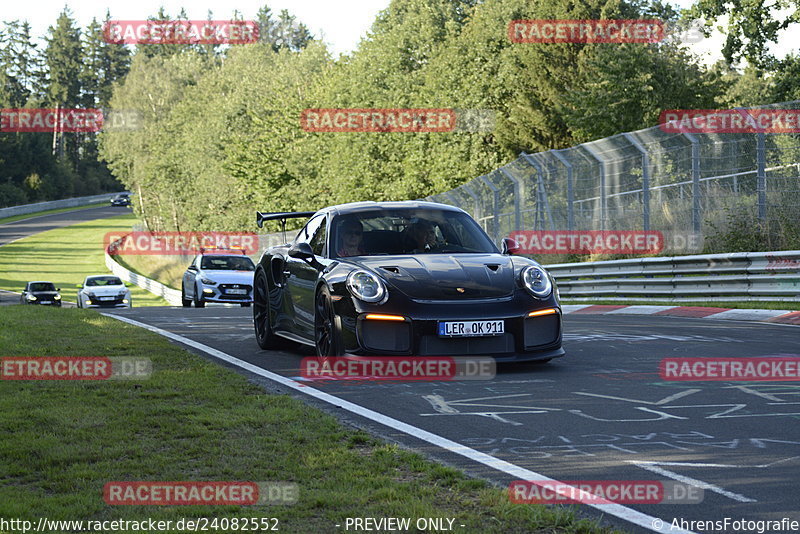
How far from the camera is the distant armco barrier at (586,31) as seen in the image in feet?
136

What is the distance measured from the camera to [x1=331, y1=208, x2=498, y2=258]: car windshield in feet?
33.2

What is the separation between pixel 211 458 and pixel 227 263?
24344 millimetres

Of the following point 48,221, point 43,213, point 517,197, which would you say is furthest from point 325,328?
point 43,213

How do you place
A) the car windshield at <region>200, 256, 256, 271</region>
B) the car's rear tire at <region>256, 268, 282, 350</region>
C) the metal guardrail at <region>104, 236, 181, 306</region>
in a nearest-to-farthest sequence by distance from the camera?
1. the car's rear tire at <region>256, 268, 282, 350</region>
2. the car windshield at <region>200, 256, 256, 271</region>
3. the metal guardrail at <region>104, 236, 181, 306</region>

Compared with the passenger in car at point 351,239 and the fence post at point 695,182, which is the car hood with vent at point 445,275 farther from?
the fence post at point 695,182

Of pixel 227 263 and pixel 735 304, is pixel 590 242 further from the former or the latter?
pixel 227 263

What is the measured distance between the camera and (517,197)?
1036 inches

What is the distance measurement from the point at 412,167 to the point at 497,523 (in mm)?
49950

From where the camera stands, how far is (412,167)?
177 ft

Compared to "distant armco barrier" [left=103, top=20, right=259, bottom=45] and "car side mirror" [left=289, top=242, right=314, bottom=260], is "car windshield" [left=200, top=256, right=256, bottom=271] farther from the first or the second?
"distant armco barrier" [left=103, top=20, right=259, bottom=45]

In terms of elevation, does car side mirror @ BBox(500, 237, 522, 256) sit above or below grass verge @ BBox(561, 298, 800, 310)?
above

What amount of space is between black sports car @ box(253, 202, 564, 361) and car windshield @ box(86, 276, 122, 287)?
96.4ft

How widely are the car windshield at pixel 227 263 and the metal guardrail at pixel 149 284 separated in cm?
1939

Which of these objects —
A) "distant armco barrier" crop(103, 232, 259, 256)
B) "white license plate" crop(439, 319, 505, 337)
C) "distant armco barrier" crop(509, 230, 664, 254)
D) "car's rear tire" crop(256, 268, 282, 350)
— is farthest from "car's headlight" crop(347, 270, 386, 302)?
"distant armco barrier" crop(103, 232, 259, 256)
